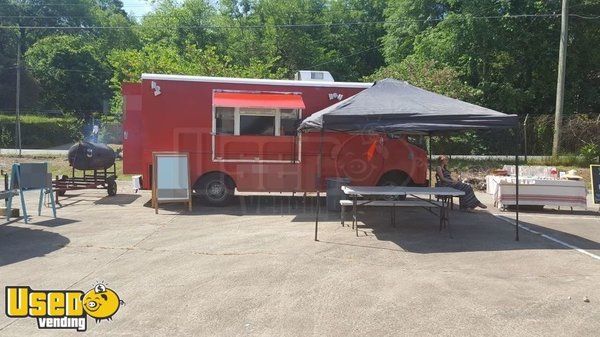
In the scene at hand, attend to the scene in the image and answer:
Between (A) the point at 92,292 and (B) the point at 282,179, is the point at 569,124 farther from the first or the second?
(A) the point at 92,292

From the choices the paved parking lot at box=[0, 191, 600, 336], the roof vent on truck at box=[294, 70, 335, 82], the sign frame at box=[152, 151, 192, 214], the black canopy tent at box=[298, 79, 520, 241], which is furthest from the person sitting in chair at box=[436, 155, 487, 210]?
the sign frame at box=[152, 151, 192, 214]

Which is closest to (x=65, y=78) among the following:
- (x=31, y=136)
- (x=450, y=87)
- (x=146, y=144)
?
(x=31, y=136)

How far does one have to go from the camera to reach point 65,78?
171 feet

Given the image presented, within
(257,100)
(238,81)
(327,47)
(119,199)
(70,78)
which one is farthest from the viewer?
(70,78)

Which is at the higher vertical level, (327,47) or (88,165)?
(327,47)

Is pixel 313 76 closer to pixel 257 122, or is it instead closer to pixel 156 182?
pixel 257 122

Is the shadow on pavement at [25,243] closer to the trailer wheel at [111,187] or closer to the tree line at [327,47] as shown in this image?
the trailer wheel at [111,187]

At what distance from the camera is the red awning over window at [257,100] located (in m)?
11.4

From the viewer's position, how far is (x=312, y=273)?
6.41 metres

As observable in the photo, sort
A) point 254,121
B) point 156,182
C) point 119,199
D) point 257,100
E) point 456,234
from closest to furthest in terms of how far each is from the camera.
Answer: point 456,234 → point 156,182 → point 257,100 → point 254,121 → point 119,199

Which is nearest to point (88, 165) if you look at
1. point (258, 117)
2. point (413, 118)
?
point (258, 117)

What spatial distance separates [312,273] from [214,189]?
6124 millimetres

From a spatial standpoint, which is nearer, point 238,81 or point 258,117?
point 238,81

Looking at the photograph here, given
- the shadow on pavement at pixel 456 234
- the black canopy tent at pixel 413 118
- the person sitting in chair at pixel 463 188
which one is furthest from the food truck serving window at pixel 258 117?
the person sitting in chair at pixel 463 188
